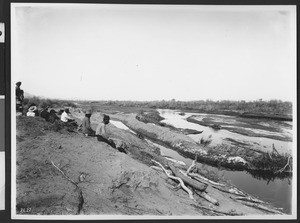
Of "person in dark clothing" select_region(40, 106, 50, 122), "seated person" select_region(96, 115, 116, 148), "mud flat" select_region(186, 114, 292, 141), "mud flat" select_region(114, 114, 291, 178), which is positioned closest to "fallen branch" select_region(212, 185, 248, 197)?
"mud flat" select_region(114, 114, 291, 178)

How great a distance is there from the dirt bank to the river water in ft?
0.41

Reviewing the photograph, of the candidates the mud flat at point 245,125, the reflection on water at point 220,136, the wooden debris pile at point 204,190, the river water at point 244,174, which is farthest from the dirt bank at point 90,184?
the mud flat at point 245,125

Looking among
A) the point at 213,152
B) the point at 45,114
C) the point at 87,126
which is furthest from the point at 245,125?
the point at 45,114

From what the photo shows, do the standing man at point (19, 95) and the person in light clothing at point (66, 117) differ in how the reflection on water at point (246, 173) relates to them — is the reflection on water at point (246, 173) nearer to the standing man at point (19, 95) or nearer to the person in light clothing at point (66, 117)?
the person in light clothing at point (66, 117)

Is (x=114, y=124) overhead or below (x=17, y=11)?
below

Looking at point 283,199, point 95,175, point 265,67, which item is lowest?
point 283,199

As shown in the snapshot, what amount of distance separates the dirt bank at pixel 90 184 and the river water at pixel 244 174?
13cm

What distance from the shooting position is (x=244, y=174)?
228 centimetres

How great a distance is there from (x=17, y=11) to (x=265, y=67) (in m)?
1.91

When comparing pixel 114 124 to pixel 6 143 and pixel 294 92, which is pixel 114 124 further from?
pixel 294 92

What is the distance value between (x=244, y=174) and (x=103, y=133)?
1117 millimetres

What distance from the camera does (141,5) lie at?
2.25 metres

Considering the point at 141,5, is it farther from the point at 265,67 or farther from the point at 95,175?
the point at 95,175

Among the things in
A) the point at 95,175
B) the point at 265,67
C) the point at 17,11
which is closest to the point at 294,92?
the point at 265,67
